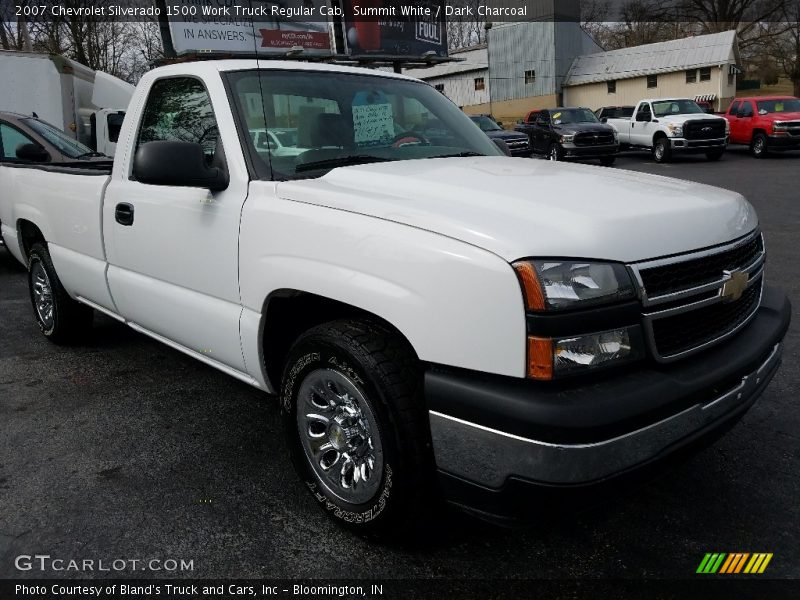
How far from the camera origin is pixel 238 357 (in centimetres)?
308

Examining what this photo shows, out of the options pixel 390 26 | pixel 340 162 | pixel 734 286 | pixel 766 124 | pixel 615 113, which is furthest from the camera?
pixel 615 113

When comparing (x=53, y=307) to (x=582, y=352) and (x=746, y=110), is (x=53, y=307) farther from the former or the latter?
(x=746, y=110)

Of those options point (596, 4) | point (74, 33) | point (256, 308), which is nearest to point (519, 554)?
point (256, 308)

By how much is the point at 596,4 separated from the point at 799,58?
2748 cm

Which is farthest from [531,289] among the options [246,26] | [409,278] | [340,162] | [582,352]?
[246,26]

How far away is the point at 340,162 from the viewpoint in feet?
10.1

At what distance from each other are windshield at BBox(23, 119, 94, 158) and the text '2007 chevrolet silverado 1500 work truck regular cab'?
5174 mm

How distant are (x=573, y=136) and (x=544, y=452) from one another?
2003 centimetres

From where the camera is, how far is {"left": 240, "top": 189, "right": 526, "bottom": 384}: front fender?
2041 millimetres

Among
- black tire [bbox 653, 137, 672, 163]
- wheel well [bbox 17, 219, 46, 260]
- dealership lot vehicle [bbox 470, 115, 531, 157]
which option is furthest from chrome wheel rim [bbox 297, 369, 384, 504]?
black tire [bbox 653, 137, 672, 163]

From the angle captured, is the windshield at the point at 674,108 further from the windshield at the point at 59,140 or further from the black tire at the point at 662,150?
the windshield at the point at 59,140

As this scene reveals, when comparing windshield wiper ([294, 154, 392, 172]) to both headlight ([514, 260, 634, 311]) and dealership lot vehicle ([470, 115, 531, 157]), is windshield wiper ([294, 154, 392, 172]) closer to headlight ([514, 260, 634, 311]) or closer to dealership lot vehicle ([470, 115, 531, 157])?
headlight ([514, 260, 634, 311])

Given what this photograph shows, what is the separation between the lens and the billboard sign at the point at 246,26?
823 inches

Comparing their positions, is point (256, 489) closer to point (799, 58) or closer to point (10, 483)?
point (10, 483)
